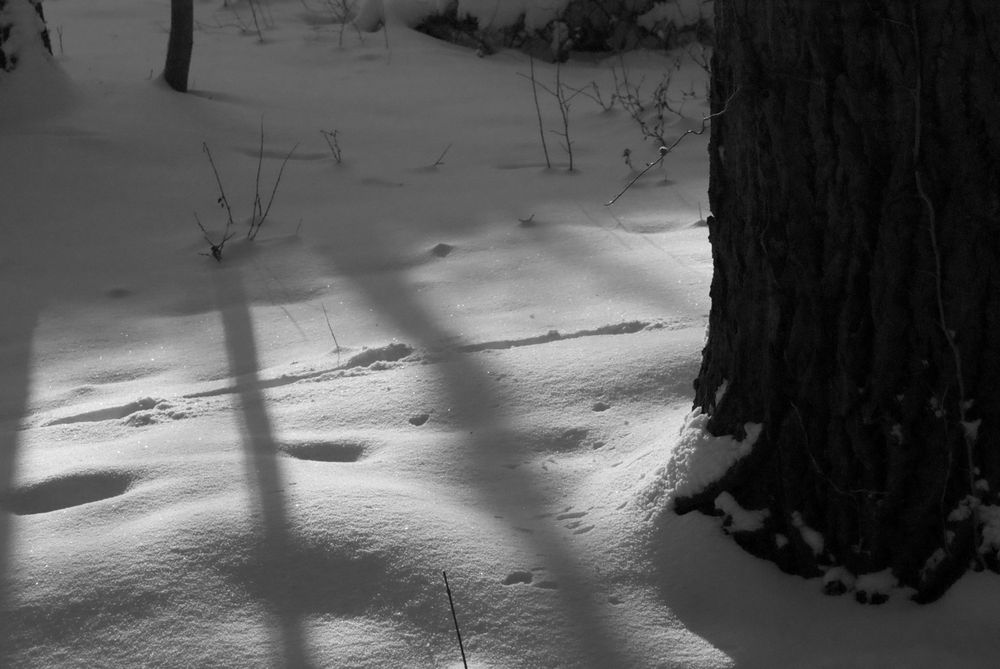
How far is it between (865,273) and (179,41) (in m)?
4.88

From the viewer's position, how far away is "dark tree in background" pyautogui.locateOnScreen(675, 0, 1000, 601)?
1.57 meters

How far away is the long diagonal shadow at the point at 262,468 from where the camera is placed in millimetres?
1737

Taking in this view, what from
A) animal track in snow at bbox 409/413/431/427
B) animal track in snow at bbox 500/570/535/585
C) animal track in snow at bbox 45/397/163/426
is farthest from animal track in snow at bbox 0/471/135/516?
animal track in snow at bbox 500/570/535/585

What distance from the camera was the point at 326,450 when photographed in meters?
2.39

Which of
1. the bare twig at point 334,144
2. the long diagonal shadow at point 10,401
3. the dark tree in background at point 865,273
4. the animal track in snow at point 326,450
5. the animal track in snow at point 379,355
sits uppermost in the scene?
the dark tree in background at point 865,273

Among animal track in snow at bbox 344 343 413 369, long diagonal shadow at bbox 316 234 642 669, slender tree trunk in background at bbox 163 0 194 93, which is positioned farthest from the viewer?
slender tree trunk in background at bbox 163 0 194 93

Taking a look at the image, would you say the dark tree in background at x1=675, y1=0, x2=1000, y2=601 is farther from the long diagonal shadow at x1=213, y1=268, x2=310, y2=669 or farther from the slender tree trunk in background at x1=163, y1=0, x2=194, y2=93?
the slender tree trunk in background at x1=163, y1=0, x2=194, y2=93

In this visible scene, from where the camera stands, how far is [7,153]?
488cm

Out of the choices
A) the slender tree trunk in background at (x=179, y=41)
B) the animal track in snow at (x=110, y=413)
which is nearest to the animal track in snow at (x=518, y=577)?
the animal track in snow at (x=110, y=413)

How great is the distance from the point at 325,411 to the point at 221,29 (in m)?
6.60

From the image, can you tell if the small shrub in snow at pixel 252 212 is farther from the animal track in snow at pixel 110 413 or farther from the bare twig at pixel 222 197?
the animal track in snow at pixel 110 413

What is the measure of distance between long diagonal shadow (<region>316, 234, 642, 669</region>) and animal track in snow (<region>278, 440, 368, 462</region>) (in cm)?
26

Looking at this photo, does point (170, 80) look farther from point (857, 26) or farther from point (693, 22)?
point (857, 26)

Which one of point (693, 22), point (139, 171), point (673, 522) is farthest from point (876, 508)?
point (693, 22)
